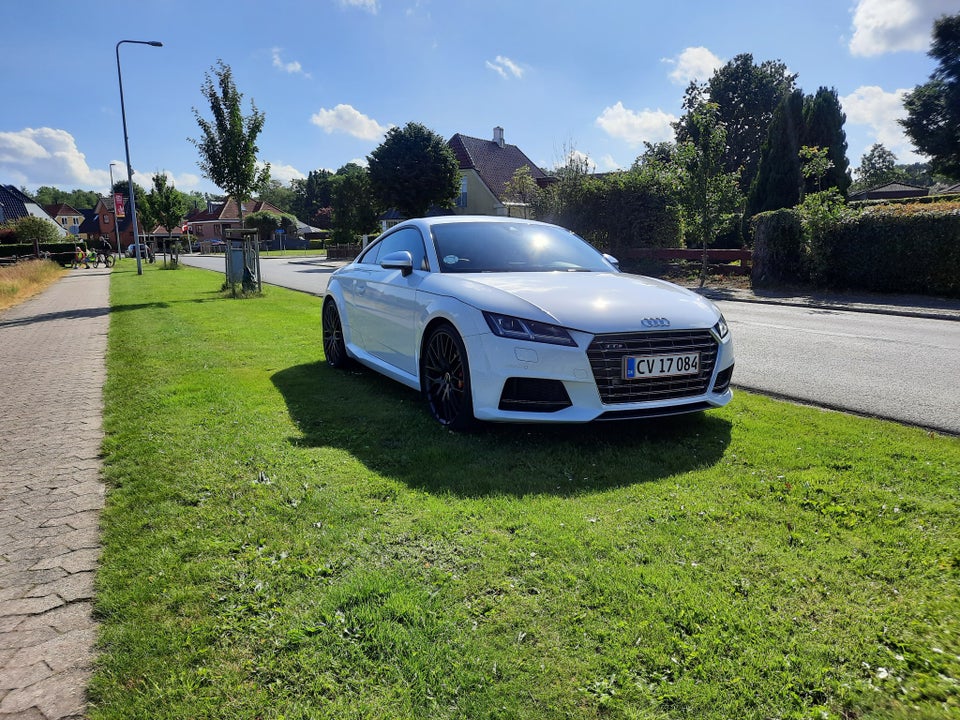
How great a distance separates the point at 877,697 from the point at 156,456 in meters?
4.09

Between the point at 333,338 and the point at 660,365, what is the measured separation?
405cm

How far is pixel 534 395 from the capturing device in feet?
13.4

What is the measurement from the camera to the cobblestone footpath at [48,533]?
217 cm

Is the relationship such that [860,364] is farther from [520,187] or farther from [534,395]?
[520,187]

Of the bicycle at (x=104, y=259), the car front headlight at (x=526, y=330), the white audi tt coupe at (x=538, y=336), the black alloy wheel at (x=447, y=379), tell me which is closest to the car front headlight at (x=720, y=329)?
the white audi tt coupe at (x=538, y=336)

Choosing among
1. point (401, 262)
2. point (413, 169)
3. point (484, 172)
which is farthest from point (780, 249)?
point (484, 172)

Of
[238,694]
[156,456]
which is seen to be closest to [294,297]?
[156,456]

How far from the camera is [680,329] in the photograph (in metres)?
4.23

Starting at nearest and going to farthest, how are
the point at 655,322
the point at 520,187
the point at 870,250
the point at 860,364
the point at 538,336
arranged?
the point at 538,336, the point at 655,322, the point at 860,364, the point at 870,250, the point at 520,187

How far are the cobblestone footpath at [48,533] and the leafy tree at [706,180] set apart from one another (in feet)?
59.2

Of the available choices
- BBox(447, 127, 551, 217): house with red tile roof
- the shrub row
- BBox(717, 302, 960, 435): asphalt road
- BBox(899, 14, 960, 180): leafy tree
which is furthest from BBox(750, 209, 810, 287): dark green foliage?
BBox(899, 14, 960, 180): leafy tree

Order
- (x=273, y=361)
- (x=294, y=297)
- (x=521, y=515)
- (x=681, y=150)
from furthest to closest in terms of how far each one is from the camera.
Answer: (x=681, y=150) → (x=294, y=297) → (x=273, y=361) → (x=521, y=515)

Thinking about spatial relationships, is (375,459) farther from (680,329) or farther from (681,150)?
(681,150)

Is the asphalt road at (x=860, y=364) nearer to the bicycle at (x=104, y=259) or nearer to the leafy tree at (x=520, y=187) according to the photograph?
the leafy tree at (x=520, y=187)
